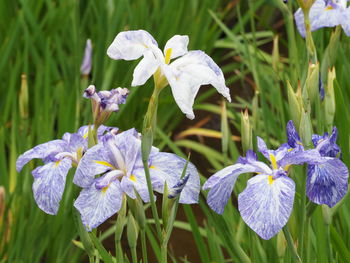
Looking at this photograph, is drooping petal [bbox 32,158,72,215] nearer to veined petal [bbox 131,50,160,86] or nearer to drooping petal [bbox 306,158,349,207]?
veined petal [bbox 131,50,160,86]

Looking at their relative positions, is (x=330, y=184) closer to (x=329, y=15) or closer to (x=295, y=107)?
(x=295, y=107)

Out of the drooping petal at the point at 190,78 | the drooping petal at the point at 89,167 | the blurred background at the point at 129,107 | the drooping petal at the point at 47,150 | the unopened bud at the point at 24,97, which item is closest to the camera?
the drooping petal at the point at 190,78

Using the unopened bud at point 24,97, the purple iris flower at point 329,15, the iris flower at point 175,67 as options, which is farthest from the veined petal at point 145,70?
the unopened bud at point 24,97

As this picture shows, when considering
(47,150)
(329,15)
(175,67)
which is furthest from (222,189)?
(329,15)

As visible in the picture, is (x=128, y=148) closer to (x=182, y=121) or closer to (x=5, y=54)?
(x=5, y=54)

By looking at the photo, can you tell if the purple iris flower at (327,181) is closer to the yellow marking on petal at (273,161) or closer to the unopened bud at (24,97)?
the yellow marking on petal at (273,161)

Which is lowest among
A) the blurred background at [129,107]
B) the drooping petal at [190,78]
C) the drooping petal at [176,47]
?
the blurred background at [129,107]

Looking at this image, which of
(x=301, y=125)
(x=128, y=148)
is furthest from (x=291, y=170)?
(x=128, y=148)
